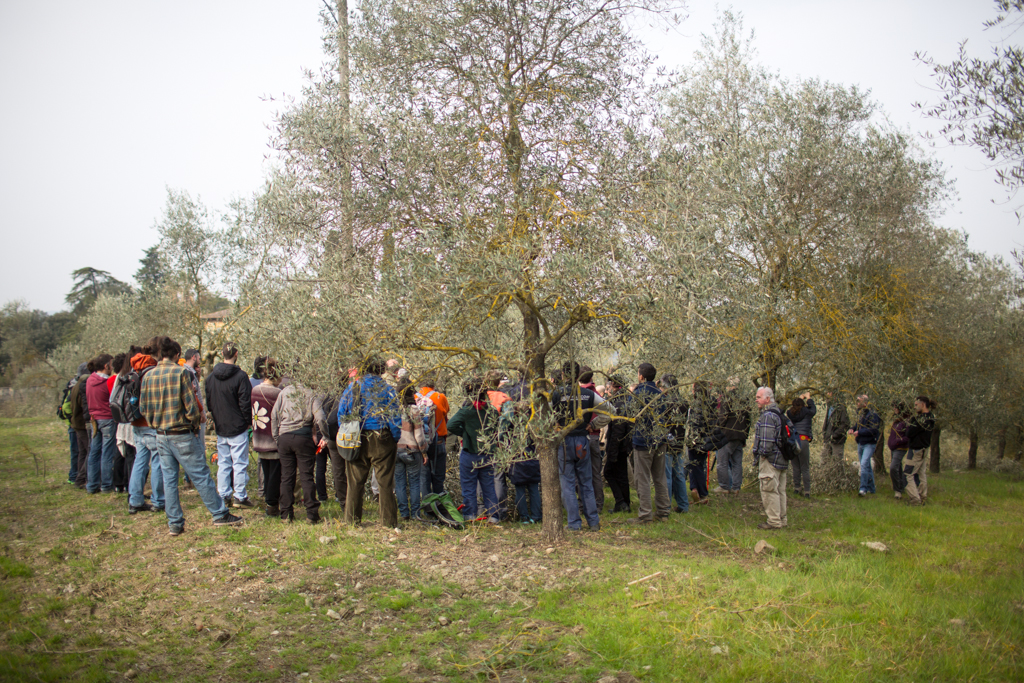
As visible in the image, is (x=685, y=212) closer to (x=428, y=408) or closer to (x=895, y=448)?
(x=428, y=408)

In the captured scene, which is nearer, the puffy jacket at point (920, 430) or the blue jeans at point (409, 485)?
the blue jeans at point (409, 485)

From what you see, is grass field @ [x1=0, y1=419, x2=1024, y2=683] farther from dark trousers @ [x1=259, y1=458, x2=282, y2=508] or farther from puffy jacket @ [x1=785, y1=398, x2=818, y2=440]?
puffy jacket @ [x1=785, y1=398, x2=818, y2=440]

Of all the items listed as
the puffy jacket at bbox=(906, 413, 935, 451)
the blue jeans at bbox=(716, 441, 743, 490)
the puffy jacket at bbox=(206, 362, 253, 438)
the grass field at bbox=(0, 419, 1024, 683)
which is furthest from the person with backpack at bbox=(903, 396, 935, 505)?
the puffy jacket at bbox=(206, 362, 253, 438)

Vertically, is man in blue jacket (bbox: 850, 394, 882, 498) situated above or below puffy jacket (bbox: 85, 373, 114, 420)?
below

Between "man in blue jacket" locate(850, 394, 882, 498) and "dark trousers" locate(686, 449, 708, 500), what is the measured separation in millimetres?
3580

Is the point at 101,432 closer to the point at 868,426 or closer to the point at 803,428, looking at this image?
the point at 803,428

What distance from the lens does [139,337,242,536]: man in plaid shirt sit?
7.56 meters

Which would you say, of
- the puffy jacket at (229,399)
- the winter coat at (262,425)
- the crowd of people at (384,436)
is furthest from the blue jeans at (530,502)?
the puffy jacket at (229,399)

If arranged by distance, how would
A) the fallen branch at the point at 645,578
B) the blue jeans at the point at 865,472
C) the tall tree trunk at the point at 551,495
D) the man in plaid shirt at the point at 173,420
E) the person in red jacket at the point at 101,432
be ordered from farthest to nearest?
the blue jeans at the point at 865,472 < the person in red jacket at the point at 101,432 < the tall tree trunk at the point at 551,495 < the man in plaid shirt at the point at 173,420 < the fallen branch at the point at 645,578

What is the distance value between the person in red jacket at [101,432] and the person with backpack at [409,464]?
4.73 meters

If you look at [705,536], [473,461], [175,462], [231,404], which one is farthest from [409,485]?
[705,536]

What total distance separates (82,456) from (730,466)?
39.9ft

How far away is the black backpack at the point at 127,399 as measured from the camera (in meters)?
8.73

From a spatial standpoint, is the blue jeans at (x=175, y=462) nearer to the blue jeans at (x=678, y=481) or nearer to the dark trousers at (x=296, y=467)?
the dark trousers at (x=296, y=467)
